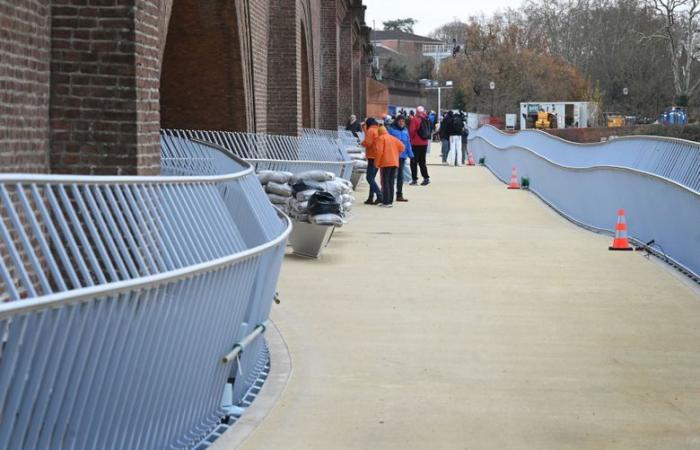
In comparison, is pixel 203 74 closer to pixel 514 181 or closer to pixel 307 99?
pixel 307 99

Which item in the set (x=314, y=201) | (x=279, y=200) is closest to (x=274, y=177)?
(x=279, y=200)

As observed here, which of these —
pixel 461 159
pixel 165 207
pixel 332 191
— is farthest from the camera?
pixel 461 159

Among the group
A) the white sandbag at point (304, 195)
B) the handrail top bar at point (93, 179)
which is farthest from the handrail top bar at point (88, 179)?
the white sandbag at point (304, 195)

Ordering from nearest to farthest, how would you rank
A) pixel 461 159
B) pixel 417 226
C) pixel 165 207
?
1. pixel 165 207
2. pixel 417 226
3. pixel 461 159

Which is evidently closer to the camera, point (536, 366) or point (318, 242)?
point (536, 366)

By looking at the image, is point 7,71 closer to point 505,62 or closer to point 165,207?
point 165,207

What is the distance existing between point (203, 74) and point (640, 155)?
6.06 meters

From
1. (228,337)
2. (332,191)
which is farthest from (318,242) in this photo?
(228,337)

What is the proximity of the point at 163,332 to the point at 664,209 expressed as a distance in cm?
990

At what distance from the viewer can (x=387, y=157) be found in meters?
20.6

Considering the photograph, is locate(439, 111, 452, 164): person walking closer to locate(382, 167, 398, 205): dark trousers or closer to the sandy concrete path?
locate(382, 167, 398, 205): dark trousers

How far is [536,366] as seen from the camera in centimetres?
830

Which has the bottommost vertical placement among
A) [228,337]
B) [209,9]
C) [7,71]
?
[228,337]

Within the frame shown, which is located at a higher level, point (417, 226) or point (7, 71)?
point (7, 71)
